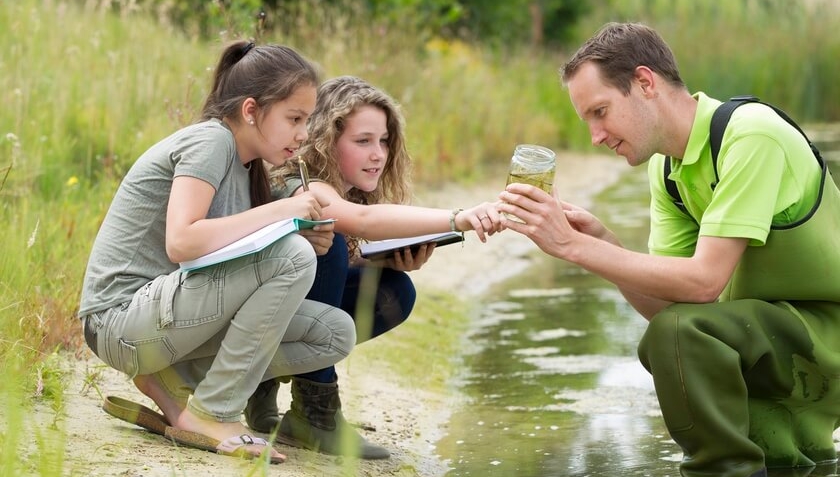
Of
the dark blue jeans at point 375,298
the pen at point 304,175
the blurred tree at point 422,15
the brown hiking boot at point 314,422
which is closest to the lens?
the pen at point 304,175

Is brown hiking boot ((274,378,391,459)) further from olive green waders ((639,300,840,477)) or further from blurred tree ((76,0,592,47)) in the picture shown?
blurred tree ((76,0,592,47))

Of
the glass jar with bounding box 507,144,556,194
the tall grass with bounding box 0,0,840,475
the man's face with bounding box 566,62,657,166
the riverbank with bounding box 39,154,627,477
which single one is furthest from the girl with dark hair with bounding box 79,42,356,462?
the man's face with bounding box 566,62,657,166

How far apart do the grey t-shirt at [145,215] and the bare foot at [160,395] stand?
0.93 ft

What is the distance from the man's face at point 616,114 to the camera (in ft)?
12.3

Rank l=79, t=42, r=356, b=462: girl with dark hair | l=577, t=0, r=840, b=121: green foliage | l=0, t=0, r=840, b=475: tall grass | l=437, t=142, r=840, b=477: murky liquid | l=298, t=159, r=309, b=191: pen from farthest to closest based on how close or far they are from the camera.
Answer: l=577, t=0, r=840, b=121: green foliage
l=0, t=0, r=840, b=475: tall grass
l=437, t=142, r=840, b=477: murky liquid
l=298, t=159, r=309, b=191: pen
l=79, t=42, r=356, b=462: girl with dark hair

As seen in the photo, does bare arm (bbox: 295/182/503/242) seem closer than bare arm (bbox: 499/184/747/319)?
No

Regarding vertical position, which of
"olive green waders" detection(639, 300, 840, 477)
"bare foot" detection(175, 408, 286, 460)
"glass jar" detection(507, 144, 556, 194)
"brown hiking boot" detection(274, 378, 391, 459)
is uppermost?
"glass jar" detection(507, 144, 556, 194)

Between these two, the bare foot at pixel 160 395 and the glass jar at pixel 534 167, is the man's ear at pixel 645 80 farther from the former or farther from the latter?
the bare foot at pixel 160 395

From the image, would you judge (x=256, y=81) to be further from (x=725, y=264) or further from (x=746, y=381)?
(x=746, y=381)

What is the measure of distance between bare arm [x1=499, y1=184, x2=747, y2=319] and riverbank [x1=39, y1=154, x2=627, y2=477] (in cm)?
87

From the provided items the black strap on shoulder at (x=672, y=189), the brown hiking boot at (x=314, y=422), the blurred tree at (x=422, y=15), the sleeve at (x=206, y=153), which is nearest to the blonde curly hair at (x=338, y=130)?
the sleeve at (x=206, y=153)

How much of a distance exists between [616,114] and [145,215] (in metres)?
1.45

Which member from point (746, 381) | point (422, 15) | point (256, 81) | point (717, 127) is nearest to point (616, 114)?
point (717, 127)

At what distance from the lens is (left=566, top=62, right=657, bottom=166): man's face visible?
3.74 meters
